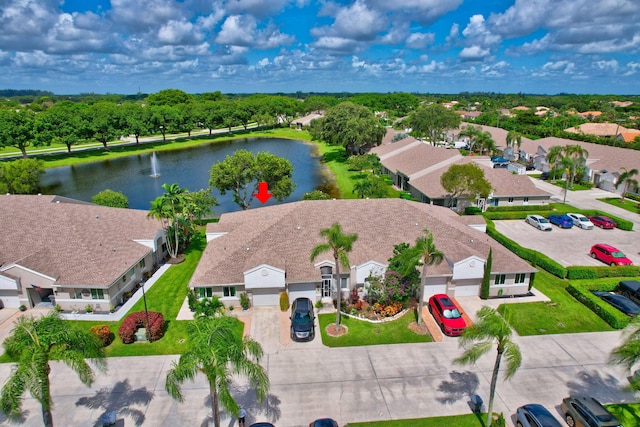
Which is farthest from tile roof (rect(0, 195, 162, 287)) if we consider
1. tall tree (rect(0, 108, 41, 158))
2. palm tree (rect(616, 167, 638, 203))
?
tall tree (rect(0, 108, 41, 158))

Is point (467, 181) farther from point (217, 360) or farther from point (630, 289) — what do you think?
point (217, 360)

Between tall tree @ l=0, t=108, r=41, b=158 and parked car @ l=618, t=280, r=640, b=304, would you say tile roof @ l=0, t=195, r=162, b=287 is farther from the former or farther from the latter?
tall tree @ l=0, t=108, r=41, b=158

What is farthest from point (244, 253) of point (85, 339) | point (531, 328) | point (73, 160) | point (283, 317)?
point (73, 160)

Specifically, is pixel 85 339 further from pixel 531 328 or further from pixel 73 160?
pixel 73 160

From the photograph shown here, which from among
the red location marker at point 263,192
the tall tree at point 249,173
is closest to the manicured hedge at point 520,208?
the tall tree at point 249,173

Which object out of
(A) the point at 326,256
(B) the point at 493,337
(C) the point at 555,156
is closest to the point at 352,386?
(B) the point at 493,337

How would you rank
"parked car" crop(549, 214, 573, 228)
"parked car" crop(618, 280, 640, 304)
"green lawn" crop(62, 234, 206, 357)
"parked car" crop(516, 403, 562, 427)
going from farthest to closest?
"parked car" crop(549, 214, 573, 228)
"parked car" crop(618, 280, 640, 304)
"green lawn" crop(62, 234, 206, 357)
"parked car" crop(516, 403, 562, 427)
